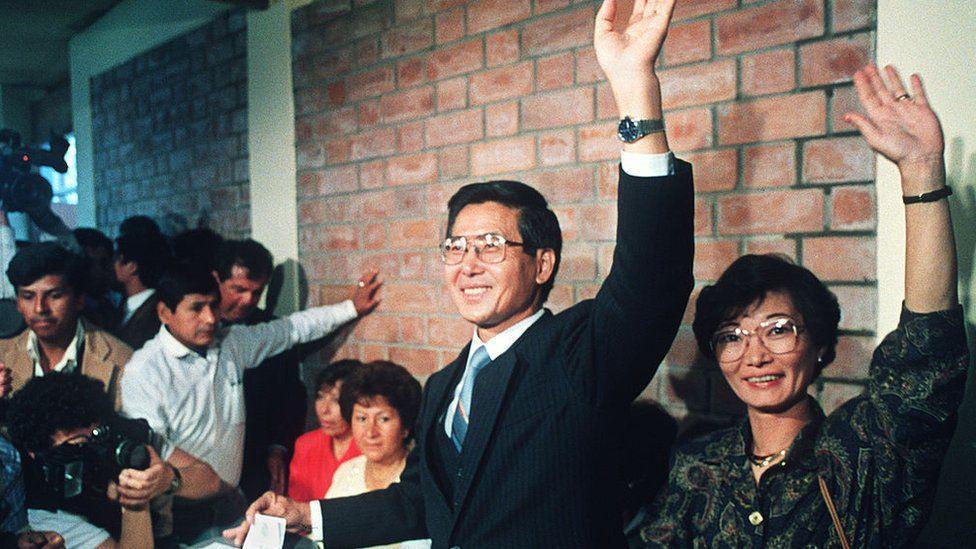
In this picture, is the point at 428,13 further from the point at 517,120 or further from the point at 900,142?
the point at 900,142

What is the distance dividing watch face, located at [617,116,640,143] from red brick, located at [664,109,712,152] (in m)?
0.76

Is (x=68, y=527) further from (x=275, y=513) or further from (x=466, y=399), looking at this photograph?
(x=466, y=399)

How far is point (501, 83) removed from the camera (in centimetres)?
216

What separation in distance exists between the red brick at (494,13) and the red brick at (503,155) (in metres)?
0.37

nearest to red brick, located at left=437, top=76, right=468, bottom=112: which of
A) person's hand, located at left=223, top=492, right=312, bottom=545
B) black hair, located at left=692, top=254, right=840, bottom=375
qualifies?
black hair, located at left=692, top=254, right=840, bottom=375

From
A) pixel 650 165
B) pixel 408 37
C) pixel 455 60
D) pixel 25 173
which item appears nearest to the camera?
pixel 650 165

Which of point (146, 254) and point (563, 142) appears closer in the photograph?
point (563, 142)

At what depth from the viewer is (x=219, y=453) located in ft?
8.34

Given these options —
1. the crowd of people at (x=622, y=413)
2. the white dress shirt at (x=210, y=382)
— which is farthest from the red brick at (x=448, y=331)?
the white dress shirt at (x=210, y=382)

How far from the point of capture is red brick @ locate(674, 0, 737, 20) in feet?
5.57

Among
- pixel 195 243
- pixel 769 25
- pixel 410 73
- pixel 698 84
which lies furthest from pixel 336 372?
pixel 769 25

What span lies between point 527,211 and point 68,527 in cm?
168

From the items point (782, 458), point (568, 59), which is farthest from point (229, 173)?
point (782, 458)

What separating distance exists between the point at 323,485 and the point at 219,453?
0.45 meters
